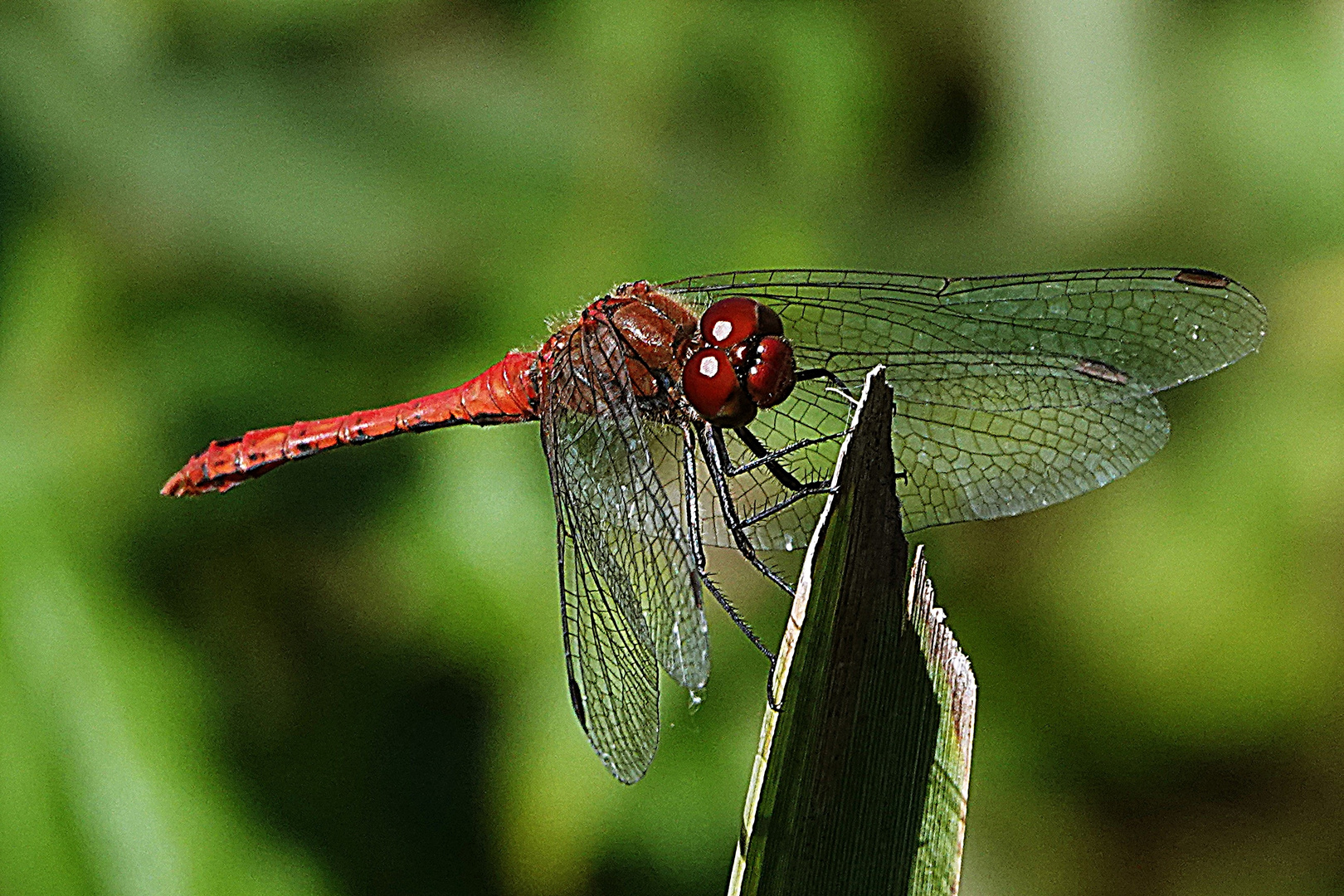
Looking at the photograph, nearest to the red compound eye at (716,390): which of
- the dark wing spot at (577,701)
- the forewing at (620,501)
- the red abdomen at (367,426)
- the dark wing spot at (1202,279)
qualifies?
the forewing at (620,501)

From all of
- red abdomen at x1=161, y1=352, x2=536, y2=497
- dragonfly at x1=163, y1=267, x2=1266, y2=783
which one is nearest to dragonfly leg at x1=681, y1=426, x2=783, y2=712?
dragonfly at x1=163, y1=267, x2=1266, y2=783

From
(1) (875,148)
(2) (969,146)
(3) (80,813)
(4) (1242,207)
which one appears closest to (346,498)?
(3) (80,813)

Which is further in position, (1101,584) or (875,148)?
(875,148)

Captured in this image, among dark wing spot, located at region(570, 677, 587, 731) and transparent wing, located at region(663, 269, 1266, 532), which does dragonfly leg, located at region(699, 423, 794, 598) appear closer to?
transparent wing, located at region(663, 269, 1266, 532)

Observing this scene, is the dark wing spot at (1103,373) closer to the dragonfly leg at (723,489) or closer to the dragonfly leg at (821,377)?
the dragonfly leg at (821,377)

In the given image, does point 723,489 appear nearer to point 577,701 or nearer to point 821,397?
point 821,397

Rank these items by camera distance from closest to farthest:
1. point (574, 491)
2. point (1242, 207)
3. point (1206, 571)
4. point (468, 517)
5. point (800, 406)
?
point (574, 491)
point (800, 406)
point (1206, 571)
point (468, 517)
point (1242, 207)

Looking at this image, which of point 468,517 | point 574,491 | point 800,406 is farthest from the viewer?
point 468,517

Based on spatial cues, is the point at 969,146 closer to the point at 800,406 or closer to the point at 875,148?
the point at 875,148
